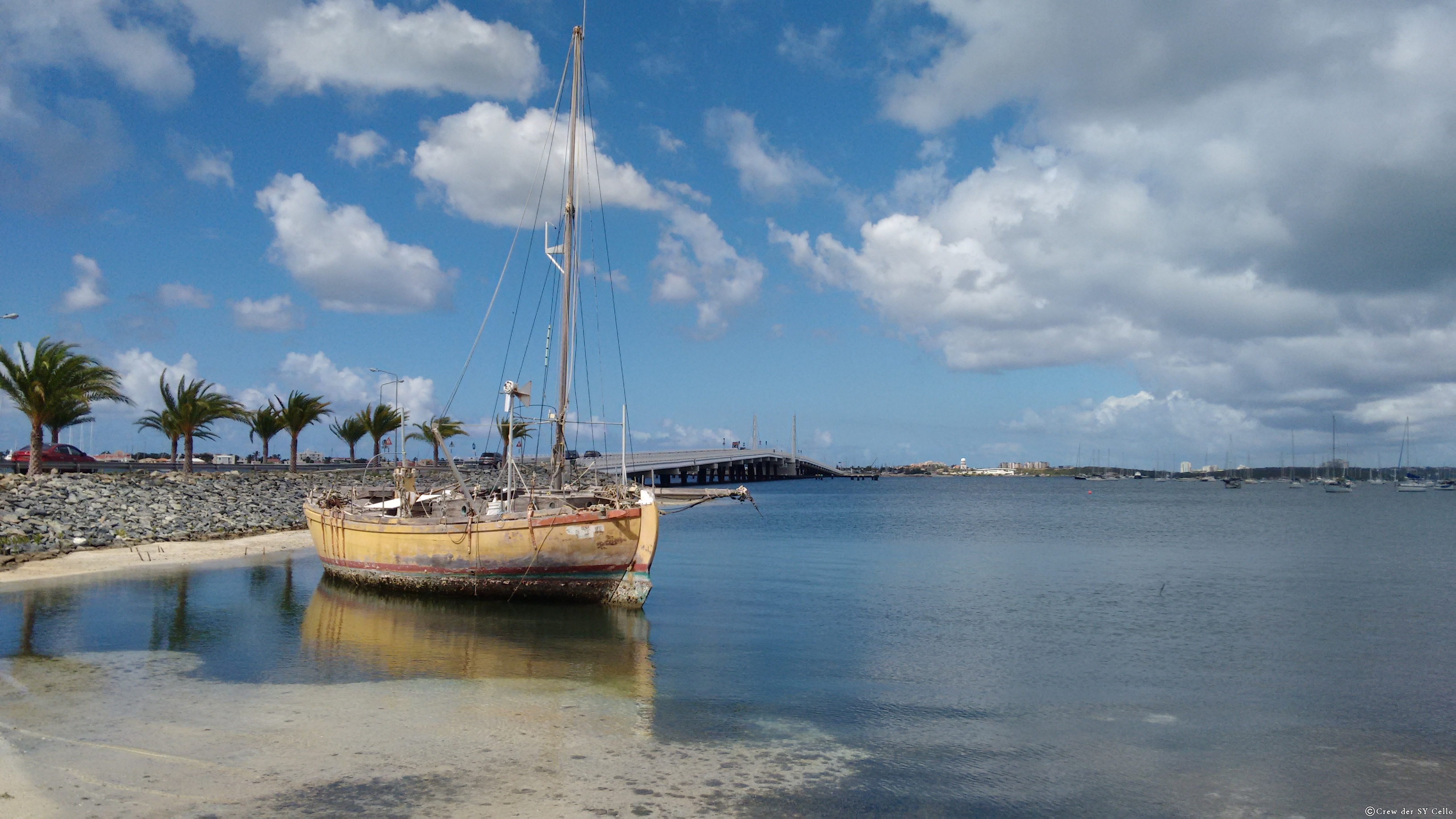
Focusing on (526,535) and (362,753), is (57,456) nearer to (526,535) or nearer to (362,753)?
(526,535)

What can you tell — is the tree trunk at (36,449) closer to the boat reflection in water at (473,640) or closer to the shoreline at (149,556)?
the shoreline at (149,556)

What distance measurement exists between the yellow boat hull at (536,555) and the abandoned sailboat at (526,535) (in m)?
0.03

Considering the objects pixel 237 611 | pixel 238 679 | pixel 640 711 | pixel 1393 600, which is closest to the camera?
pixel 640 711

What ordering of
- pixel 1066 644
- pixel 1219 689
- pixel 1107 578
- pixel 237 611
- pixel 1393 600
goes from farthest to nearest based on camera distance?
pixel 1107 578 < pixel 1393 600 < pixel 237 611 < pixel 1066 644 < pixel 1219 689

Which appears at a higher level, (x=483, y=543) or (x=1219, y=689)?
(x=483, y=543)

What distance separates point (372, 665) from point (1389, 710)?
65.4 feet

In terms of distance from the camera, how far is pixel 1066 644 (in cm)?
2295

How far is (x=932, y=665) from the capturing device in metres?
20.3

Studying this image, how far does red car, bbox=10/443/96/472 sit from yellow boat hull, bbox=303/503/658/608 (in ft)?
128

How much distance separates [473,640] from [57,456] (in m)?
50.2

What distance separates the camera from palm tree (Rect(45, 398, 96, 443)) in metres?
45.8

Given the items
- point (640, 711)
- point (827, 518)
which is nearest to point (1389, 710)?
point (640, 711)

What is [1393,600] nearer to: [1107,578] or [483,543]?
[1107,578]

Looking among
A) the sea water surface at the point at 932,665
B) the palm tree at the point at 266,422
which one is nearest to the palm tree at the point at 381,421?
the palm tree at the point at 266,422
